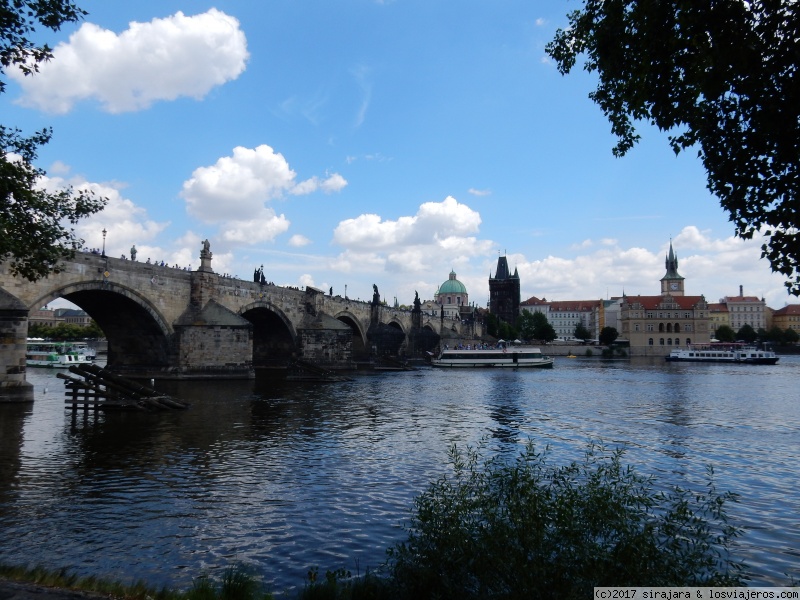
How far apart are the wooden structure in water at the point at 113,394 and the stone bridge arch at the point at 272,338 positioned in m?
27.9

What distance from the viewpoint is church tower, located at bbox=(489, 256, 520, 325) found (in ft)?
604

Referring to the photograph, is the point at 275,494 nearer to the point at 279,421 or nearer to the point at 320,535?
the point at 320,535

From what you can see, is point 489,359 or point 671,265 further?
point 671,265

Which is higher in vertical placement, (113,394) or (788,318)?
(788,318)

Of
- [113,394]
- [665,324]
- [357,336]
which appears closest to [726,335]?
[665,324]

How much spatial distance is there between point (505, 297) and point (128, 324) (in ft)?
510

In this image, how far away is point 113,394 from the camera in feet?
77.5

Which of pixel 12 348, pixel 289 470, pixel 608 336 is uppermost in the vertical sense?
pixel 608 336

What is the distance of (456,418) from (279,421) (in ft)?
23.9

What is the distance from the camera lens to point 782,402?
32.9 meters

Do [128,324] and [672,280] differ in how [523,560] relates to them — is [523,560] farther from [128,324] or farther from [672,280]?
[672,280]

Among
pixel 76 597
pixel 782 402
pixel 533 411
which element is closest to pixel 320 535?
pixel 76 597

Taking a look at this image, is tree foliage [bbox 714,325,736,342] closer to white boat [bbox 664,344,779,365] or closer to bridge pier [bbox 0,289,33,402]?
white boat [bbox 664,344,779,365]

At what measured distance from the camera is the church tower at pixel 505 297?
18425 cm
